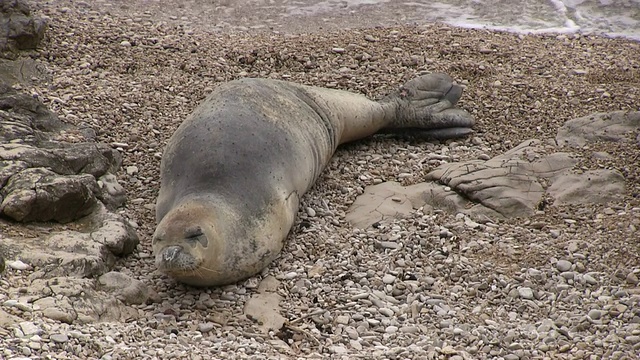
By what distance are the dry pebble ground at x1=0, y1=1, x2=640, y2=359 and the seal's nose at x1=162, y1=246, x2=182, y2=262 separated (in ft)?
0.93

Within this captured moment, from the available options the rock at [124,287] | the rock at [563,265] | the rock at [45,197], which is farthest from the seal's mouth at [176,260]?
the rock at [563,265]

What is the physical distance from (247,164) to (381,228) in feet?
2.94

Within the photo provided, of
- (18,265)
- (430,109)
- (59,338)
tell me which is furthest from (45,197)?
(430,109)

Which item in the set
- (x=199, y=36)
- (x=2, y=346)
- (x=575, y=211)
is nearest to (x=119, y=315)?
(x=2, y=346)

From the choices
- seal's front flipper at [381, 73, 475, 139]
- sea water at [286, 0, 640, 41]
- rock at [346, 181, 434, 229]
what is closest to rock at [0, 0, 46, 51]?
seal's front flipper at [381, 73, 475, 139]

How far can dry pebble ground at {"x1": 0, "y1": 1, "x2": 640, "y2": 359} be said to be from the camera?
12.2 feet

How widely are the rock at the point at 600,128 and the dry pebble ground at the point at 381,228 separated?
15 centimetres

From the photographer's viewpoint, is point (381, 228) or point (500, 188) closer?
point (381, 228)

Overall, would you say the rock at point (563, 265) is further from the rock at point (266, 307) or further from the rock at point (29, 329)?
the rock at point (29, 329)

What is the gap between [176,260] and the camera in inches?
154

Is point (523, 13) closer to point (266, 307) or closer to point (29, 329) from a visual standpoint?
point (266, 307)

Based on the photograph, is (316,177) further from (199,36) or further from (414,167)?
(199,36)

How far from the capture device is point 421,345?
3766 mm

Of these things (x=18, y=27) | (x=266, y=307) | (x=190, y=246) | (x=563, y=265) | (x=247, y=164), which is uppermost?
(x=18, y=27)
